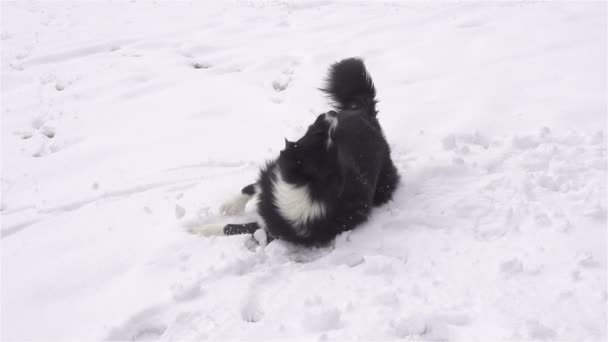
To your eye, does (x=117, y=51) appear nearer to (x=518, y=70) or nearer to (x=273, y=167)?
(x=273, y=167)

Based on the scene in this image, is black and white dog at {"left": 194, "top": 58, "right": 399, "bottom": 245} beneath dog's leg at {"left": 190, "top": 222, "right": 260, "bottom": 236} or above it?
above

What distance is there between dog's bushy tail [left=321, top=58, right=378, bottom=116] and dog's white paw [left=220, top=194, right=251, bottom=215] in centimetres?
137

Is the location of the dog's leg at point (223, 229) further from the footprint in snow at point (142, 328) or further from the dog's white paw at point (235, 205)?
the footprint in snow at point (142, 328)

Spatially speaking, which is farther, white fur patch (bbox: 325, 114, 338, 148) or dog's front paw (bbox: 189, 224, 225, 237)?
dog's front paw (bbox: 189, 224, 225, 237)

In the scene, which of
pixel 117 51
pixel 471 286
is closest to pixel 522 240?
pixel 471 286

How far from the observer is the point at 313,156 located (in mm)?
2742

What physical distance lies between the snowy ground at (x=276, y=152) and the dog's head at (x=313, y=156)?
60 centimetres

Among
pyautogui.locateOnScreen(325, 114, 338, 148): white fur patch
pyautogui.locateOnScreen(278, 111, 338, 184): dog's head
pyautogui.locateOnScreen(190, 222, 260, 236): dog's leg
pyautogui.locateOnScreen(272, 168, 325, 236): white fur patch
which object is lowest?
pyautogui.locateOnScreen(190, 222, 260, 236): dog's leg

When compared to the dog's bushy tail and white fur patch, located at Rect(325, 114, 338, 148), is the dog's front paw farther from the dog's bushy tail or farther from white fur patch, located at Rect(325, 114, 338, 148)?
the dog's bushy tail

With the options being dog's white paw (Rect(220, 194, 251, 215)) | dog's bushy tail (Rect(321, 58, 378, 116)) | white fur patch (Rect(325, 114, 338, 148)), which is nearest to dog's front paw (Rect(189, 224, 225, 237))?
dog's white paw (Rect(220, 194, 251, 215))

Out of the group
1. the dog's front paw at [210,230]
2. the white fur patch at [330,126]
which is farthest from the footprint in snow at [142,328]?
the white fur patch at [330,126]

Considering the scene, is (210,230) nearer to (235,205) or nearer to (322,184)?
(235,205)

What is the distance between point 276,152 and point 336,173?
1670 millimetres

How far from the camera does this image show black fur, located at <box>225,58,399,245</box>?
277 centimetres
